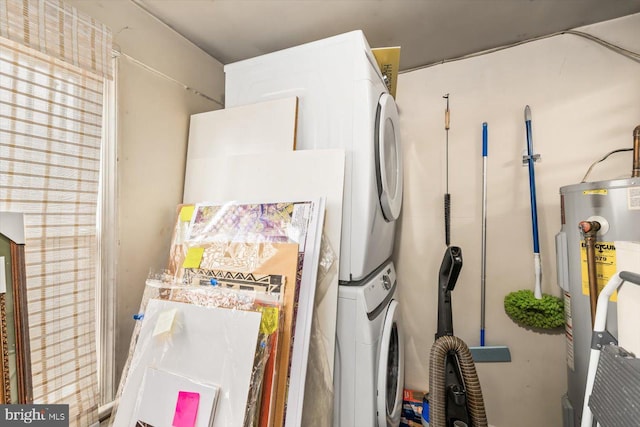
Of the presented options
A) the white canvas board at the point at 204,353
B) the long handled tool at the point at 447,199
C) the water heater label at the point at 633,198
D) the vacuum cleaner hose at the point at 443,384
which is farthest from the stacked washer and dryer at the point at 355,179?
the water heater label at the point at 633,198

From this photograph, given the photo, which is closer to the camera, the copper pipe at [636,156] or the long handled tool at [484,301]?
the copper pipe at [636,156]

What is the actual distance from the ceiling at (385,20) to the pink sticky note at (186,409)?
173cm

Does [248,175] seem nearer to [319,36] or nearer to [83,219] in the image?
[83,219]

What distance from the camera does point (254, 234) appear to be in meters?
1.36

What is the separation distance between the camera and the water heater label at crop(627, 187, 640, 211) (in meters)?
1.09

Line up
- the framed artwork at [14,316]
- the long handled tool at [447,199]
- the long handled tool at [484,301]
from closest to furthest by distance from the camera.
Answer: the framed artwork at [14,316] → the long handled tool at [484,301] → the long handled tool at [447,199]

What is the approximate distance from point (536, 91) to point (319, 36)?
4.40ft

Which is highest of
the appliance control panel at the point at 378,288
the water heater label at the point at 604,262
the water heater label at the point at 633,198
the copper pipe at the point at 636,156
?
the copper pipe at the point at 636,156

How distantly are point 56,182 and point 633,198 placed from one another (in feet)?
7.05

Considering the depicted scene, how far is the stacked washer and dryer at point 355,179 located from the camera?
1.28 meters

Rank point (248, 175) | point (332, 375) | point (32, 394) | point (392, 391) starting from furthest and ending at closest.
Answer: point (392, 391) → point (248, 175) → point (332, 375) → point (32, 394)

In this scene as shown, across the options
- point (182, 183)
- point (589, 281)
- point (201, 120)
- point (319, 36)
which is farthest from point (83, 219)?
point (589, 281)

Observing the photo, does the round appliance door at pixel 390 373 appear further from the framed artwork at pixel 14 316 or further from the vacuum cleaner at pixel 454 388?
the framed artwork at pixel 14 316

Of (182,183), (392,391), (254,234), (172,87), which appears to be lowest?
(392,391)
